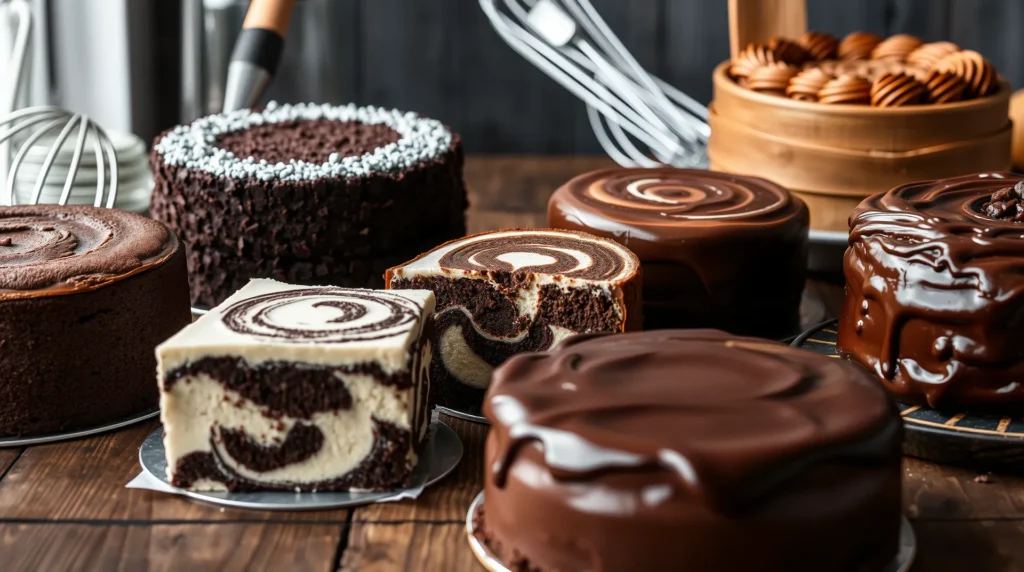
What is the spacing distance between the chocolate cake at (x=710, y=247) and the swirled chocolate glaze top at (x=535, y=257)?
0.09 meters

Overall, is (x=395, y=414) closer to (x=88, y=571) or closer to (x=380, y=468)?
(x=380, y=468)

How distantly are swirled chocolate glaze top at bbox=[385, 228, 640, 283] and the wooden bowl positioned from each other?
0.47 metres

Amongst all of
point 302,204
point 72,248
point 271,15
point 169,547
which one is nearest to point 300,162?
point 302,204

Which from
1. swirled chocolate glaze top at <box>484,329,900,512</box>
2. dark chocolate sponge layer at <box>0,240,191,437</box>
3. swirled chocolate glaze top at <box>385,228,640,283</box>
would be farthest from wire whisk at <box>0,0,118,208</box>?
swirled chocolate glaze top at <box>484,329,900,512</box>

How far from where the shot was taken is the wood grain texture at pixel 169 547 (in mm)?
1188

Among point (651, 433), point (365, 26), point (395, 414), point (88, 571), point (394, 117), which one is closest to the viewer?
point (651, 433)

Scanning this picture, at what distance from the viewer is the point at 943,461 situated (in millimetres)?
1391

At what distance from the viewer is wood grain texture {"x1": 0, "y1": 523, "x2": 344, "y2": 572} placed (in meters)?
1.19

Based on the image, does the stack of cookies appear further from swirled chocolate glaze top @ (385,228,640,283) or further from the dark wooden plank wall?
the dark wooden plank wall

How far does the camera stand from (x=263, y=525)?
1.26 meters

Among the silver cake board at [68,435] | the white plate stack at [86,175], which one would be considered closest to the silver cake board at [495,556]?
the silver cake board at [68,435]

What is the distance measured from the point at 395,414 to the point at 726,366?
1.18 feet

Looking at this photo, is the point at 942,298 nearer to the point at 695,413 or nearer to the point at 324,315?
the point at 695,413

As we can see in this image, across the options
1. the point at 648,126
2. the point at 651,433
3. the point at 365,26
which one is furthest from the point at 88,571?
the point at 365,26
